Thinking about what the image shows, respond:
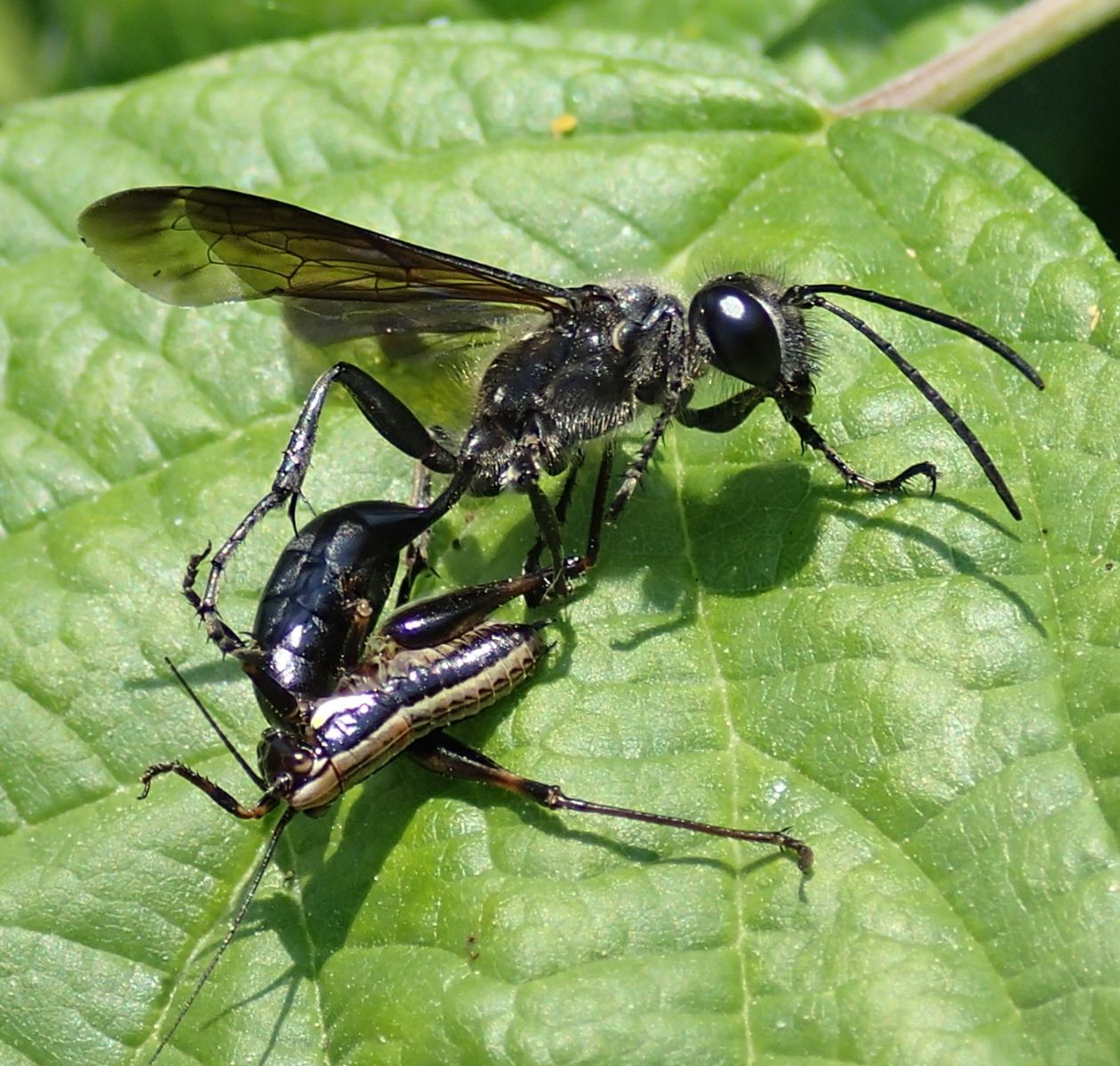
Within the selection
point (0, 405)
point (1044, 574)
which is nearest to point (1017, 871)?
point (1044, 574)

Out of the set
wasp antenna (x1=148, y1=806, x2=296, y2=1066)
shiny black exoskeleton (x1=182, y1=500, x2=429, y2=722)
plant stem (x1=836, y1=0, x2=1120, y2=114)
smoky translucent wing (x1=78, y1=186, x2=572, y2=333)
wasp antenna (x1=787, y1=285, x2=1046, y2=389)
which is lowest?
wasp antenna (x1=148, y1=806, x2=296, y2=1066)

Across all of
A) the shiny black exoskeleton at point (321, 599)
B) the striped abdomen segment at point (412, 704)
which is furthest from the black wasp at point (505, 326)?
the striped abdomen segment at point (412, 704)

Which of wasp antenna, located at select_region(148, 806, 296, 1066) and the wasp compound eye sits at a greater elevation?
the wasp compound eye

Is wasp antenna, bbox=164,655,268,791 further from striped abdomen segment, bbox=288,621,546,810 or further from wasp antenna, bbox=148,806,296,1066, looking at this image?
striped abdomen segment, bbox=288,621,546,810

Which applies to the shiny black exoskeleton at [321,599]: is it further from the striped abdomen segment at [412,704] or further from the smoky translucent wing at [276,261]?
the smoky translucent wing at [276,261]

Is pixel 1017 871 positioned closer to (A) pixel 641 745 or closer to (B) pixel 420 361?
(A) pixel 641 745

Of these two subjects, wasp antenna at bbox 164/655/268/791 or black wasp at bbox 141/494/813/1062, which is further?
wasp antenna at bbox 164/655/268/791

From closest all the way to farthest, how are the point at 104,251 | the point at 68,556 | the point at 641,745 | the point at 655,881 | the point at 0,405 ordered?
the point at 655,881 → the point at 641,745 → the point at 104,251 → the point at 68,556 → the point at 0,405

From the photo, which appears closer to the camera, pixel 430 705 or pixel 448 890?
pixel 448 890

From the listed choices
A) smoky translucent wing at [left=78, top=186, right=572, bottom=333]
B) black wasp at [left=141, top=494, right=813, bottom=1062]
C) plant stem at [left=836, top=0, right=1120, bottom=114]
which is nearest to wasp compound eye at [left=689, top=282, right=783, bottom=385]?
smoky translucent wing at [left=78, top=186, right=572, bottom=333]
